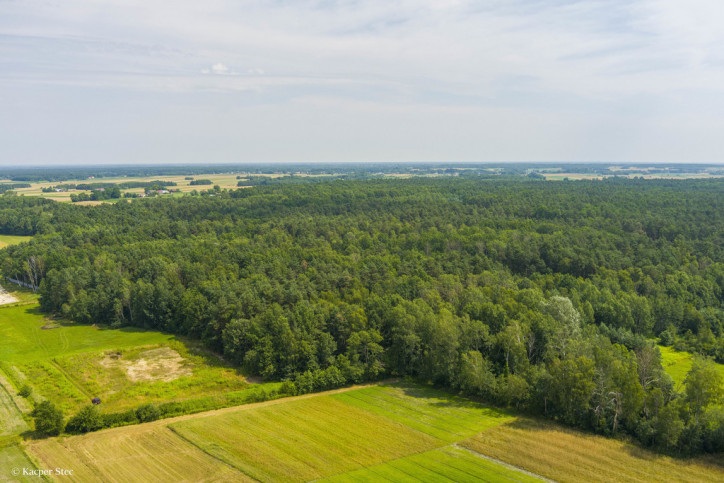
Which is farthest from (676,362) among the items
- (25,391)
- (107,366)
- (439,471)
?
(25,391)

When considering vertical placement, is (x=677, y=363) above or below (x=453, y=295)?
below

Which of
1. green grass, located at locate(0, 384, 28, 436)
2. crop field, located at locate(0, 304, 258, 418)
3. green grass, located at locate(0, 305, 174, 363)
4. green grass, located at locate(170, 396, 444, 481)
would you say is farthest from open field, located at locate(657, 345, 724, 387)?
green grass, located at locate(0, 305, 174, 363)

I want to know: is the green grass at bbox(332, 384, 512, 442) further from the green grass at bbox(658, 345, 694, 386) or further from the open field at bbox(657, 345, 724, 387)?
the green grass at bbox(658, 345, 694, 386)

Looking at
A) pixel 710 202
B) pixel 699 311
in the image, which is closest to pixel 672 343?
pixel 699 311

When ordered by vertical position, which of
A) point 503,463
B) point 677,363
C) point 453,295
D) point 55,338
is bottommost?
point 55,338

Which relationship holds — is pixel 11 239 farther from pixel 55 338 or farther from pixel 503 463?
pixel 503 463

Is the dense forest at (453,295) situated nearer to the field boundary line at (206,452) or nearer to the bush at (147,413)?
the bush at (147,413)
